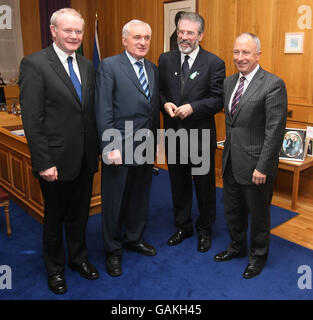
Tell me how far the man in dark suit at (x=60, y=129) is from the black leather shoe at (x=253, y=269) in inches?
43.4

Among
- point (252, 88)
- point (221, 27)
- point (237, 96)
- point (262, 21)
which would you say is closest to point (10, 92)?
point (221, 27)

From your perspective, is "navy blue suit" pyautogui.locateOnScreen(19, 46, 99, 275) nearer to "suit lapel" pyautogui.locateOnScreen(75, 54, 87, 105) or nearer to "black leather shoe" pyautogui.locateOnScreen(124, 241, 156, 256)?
"suit lapel" pyautogui.locateOnScreen(75, 54, 87, 105)

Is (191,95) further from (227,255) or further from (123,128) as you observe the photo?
(227,255)

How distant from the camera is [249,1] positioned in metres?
4.41

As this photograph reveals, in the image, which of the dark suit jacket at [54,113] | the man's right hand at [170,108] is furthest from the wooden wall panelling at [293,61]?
the dark suit jacket at [54,113]

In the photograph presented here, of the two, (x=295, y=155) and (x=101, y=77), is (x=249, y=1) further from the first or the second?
(x=101, y=77)

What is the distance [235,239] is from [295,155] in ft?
5.03

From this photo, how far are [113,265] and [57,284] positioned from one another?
17.2 inches

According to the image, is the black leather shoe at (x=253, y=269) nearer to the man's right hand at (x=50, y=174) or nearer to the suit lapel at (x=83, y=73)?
the man's right hand at (x=50, y=174)

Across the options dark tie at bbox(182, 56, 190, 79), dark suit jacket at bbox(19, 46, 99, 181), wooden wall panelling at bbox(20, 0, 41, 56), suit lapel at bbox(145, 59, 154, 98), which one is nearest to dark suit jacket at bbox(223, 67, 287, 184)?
dark tie at bbox(182, 56, 190, 79)

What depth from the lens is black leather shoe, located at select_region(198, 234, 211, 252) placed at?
10.4 feet

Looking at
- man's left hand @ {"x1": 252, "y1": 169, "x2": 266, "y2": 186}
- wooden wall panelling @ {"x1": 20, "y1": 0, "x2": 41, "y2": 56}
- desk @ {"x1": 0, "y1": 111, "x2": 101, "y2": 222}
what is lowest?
desk @ {"x1": 0, "y1": 111, "x2": 101, "y2": 222}

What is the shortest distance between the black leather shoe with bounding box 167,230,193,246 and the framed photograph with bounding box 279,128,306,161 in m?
1.49
